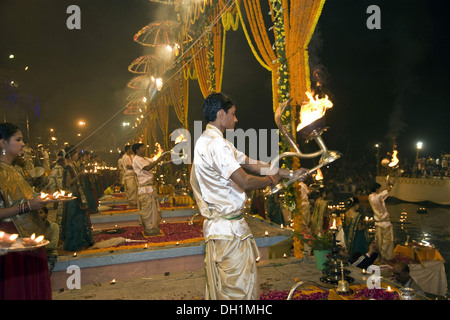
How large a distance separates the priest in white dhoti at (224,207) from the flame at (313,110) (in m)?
0.79

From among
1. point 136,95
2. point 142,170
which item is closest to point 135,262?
point 142,170

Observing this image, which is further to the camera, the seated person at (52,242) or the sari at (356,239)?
the sari at (356,239)

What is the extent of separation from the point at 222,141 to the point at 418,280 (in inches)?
206

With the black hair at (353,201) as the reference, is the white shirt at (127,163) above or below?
above

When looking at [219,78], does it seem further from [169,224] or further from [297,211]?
[297,211]

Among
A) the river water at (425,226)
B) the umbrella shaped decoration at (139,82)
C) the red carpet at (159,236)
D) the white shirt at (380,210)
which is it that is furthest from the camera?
the umbrella shaped decoration at (139,82)

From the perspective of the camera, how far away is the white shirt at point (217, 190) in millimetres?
2436

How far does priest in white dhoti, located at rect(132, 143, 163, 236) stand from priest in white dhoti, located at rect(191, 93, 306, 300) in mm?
5047

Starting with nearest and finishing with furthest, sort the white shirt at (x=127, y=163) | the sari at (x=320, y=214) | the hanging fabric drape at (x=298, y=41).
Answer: the hanging fabric drape at (x=298, y=41) → the sari at (x=320, y=214) → the white shirt at (x=127, y=163)

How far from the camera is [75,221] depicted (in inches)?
257

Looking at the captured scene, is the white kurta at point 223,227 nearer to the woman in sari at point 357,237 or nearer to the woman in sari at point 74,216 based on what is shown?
the woman in sari at point 74,216

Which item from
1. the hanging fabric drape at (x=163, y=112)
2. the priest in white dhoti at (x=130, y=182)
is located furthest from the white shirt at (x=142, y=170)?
the hanging fabric drape at (x=163, y=112)

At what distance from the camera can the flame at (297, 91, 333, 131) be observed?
3078 millimetres

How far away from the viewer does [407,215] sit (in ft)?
44.7
